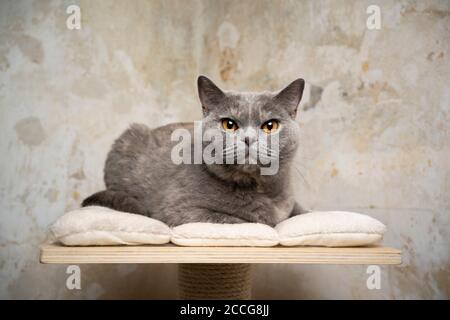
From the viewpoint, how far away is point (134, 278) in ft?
7.33

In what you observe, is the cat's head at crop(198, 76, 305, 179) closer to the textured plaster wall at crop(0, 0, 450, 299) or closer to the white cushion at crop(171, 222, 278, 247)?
the white cushion at crop(171, 222, 278, 247)

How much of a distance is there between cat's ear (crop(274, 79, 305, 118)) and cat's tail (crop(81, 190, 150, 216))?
62cm

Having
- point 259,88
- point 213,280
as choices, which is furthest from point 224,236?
point 259,88

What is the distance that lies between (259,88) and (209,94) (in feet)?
2.94

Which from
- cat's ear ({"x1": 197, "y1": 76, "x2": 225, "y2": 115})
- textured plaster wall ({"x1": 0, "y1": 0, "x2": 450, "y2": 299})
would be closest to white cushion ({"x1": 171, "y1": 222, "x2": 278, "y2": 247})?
cat's ear ({"x1": 197, "y1": 76, "x2": 225, "y2": 115})

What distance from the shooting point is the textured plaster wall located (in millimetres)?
1960

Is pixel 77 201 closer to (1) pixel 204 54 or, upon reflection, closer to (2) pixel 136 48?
(2) pixel 136 48

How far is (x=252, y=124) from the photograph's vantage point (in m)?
1.36

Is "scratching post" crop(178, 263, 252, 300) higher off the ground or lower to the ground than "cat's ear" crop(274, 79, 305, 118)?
lower

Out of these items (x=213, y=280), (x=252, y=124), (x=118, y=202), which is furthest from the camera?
(x=118, y=202)

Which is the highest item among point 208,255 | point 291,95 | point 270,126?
point 291,95

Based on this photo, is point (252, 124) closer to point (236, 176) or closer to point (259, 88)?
point (236, 176)

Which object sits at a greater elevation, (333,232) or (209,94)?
(209,94)

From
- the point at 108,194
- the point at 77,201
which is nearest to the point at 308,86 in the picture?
the point at 108,194
